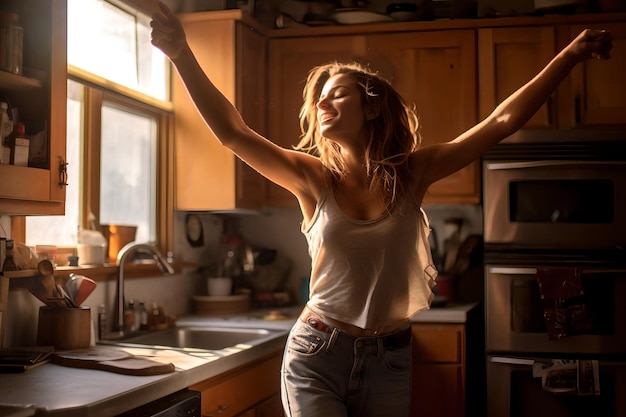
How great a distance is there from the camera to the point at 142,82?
10.8ft

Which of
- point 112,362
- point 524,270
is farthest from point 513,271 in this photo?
point 112,362

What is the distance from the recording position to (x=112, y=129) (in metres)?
3.02

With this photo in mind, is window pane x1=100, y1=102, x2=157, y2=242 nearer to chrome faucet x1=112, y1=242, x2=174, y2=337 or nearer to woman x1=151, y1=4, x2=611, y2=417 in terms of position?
chrome faucet x1=112, y1=242, x2=174, y2=337

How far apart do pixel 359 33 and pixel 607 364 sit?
180 centimetres

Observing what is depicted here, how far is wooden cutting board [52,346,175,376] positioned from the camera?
198cm

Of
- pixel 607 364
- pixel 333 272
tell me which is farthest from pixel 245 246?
pixel 333 272

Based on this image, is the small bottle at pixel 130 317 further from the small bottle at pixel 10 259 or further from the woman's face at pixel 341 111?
the woman's face at pixel 341 111

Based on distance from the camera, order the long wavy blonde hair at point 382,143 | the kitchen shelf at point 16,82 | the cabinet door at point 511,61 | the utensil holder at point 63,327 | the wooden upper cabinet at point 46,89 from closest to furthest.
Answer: the long wavy blonde hair at point 382,143 → the kitchen shelf at point 16,82 → the wooden upper cabinet at point 46,89 → the utensil holder at point 63,327 → the cabinet door at point 511,61

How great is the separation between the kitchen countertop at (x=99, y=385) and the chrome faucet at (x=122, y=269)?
0.40 m

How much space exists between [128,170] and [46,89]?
107 cm

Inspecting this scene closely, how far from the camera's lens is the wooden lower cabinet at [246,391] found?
7.53 ft

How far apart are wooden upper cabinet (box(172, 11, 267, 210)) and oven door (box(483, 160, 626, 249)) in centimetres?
107

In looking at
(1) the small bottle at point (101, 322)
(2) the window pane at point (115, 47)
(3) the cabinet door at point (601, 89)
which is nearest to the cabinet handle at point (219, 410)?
(1) the small bottle at point (101, 322)

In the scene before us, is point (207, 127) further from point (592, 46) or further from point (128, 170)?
point (592, 46)
